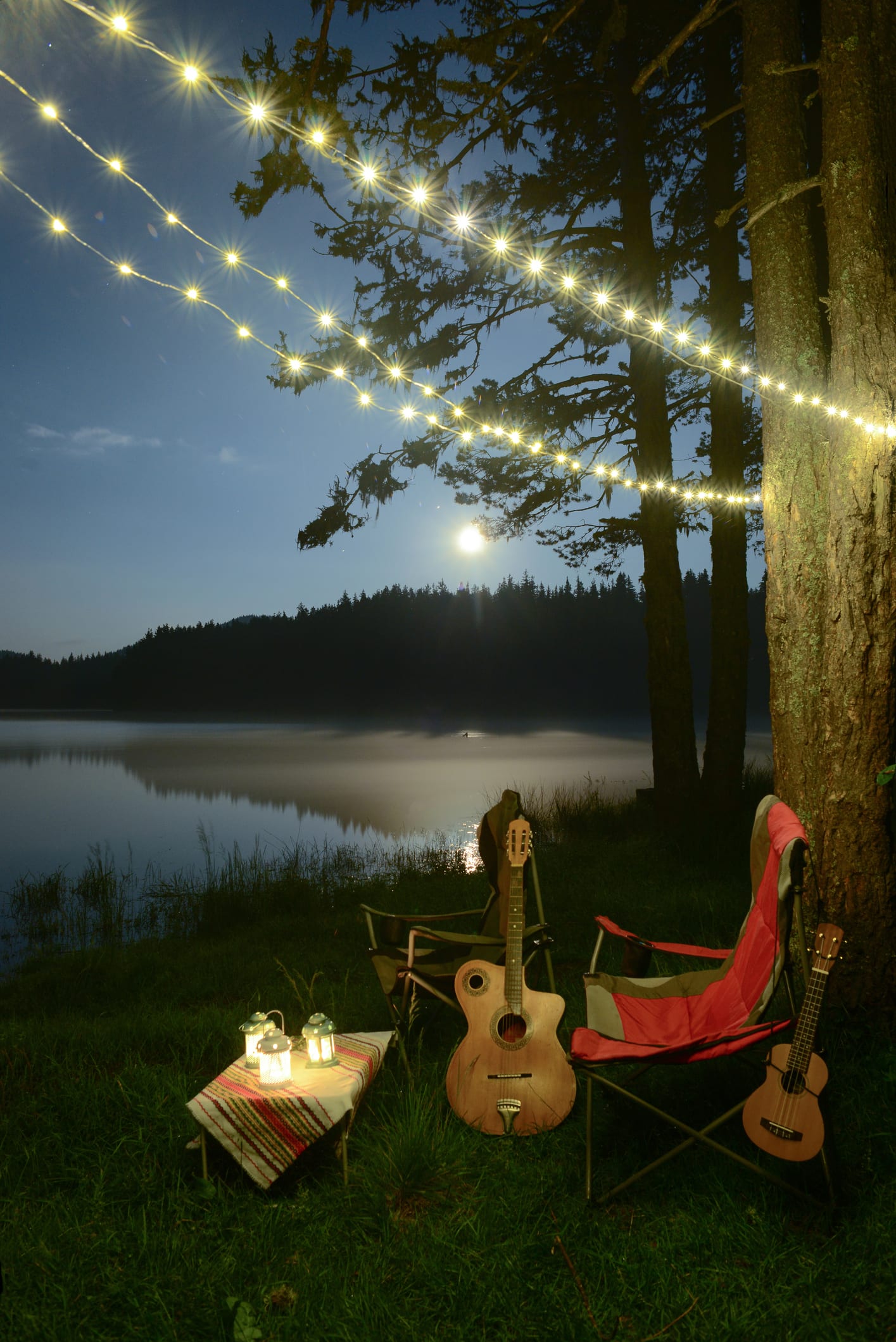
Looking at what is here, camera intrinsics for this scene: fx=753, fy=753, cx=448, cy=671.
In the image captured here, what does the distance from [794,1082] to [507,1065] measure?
0.76m

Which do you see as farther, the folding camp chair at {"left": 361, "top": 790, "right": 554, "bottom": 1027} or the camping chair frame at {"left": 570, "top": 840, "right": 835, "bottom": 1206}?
the folding camp chair at {"left": 361, "top": 790, "right": 554, "bottom": 1027}

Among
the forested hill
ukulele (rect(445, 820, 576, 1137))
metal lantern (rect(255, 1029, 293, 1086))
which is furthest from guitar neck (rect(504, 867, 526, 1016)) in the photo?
the forested hill

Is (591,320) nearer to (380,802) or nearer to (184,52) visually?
(184,52)

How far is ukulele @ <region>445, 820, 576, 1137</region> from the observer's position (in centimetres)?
208

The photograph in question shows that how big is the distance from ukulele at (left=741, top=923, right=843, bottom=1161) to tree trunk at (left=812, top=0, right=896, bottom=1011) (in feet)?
2.52

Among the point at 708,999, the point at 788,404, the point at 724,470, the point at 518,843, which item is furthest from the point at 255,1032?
the point at 724,470

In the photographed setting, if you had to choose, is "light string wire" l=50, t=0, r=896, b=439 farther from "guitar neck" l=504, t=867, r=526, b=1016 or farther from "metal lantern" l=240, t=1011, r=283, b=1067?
"metal lantern" l=240, t=1011, r=283, b=1067

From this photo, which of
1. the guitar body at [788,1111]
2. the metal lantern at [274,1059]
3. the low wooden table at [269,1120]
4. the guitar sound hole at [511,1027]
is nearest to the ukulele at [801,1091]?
the guitar body at [788,1111]

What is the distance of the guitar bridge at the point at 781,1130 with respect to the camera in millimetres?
1669

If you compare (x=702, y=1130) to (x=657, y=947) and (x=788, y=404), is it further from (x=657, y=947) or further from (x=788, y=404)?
(x=788, y=404)

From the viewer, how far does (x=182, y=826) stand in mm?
13047

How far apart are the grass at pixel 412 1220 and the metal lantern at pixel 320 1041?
20 centimetres

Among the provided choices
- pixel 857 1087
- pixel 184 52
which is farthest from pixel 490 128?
pixel 857 1087

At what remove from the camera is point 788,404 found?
265cm
